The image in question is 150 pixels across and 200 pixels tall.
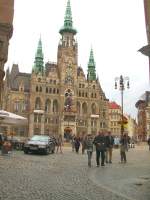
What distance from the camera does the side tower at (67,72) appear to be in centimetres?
9456

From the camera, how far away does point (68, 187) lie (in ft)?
34.6

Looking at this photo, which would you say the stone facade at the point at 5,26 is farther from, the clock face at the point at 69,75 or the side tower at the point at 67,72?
the clock face at the point at 69,75

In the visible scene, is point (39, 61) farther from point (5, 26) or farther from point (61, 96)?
point (5, 26)

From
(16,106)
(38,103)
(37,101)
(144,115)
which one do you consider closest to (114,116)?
(144,115)

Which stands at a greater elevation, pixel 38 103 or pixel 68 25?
pixel 68 25

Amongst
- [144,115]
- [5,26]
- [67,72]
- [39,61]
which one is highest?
[39,61]

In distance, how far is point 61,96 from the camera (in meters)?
95.9

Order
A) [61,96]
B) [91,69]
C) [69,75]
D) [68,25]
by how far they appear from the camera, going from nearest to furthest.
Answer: [61,96], [69,75], [68,25], [91,69]

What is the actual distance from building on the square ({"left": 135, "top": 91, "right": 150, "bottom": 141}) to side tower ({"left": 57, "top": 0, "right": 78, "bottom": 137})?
2349 centimetres

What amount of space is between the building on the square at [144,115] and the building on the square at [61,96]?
12844 mm

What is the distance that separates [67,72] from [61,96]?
7.22 m

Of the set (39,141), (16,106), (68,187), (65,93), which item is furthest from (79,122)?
(68,187)

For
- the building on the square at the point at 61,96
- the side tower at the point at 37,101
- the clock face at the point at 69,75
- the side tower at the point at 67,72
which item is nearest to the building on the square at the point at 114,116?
the building on the square at the point at 61,96

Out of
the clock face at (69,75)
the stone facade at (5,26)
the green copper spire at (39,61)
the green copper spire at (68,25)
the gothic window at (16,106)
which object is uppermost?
the green copper spire at (68,25)
